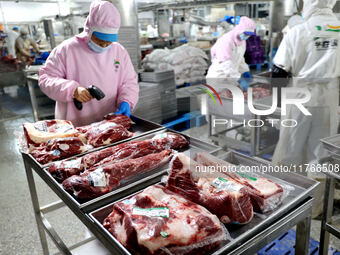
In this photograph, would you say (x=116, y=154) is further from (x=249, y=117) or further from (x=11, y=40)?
(x=11, y=40)

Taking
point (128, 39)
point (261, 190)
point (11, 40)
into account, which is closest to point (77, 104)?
point (261, 190)

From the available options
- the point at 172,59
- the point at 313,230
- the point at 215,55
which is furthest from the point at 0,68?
the point at 313,230

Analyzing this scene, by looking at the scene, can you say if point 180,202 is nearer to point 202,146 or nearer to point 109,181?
point 109,181

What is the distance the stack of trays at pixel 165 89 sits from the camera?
384 cm

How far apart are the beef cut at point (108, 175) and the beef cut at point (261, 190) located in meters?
0.30

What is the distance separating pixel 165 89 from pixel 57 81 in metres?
2.15

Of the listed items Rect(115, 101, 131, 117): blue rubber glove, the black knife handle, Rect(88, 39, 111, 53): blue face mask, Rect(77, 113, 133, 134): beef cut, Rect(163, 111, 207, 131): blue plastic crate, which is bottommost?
Rect(163, 111, 207, 131): blue plastic crate

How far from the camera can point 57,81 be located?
192 centimetres

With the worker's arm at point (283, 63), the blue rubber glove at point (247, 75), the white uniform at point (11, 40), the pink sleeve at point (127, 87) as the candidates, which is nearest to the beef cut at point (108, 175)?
the pink sleeve at point (127, 87)

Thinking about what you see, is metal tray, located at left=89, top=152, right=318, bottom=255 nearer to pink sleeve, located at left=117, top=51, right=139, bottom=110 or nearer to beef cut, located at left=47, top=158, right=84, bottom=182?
beef cut, located at left=47, top=158, right=84, bottom=182

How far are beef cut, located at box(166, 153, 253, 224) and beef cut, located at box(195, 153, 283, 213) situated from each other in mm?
49

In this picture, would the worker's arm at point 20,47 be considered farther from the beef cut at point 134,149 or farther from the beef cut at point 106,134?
the beef cut at point 134,149

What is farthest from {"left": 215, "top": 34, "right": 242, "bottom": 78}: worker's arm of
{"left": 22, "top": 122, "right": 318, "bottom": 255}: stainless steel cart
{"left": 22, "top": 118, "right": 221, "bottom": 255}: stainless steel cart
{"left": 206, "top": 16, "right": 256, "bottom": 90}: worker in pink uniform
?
{"left": 22, "top": 122, "right": 318, "bottom": 255}: stainless steel cart

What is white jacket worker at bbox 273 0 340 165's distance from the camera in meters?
2.57
